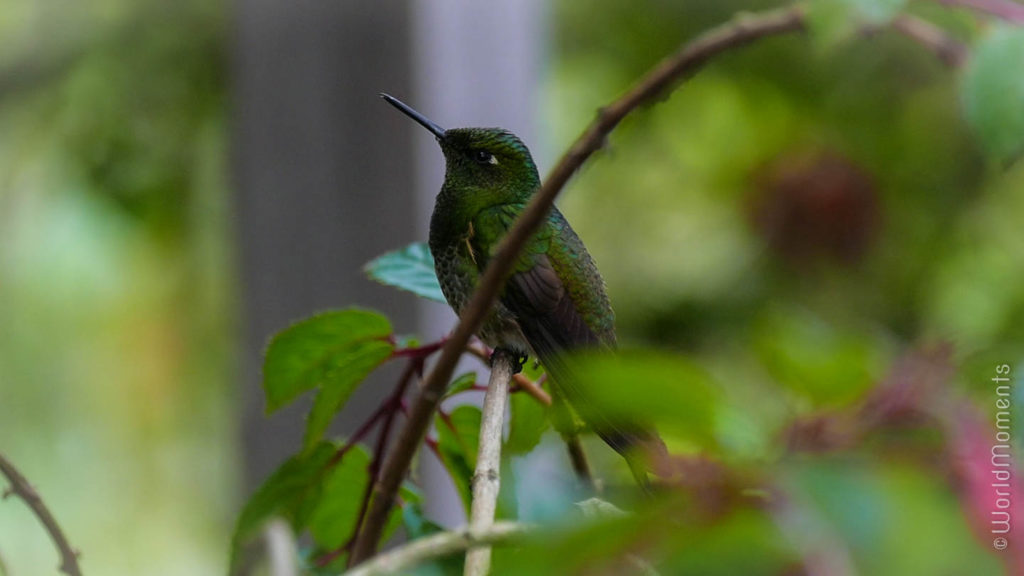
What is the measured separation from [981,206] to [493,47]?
2.53m

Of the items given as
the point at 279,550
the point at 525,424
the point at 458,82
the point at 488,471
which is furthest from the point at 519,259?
the point at 279,550

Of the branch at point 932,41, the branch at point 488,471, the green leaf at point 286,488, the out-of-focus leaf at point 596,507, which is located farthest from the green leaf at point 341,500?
the branch at point 932,41

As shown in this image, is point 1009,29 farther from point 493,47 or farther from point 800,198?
point 800,198

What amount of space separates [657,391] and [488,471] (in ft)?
1.27

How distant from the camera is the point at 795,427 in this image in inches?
18.6

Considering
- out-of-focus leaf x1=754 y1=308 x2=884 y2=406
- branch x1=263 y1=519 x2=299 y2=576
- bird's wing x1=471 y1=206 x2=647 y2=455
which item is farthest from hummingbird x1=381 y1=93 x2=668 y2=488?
out-of-focus leaf x1=754 y1=308 x2=884 y2=406

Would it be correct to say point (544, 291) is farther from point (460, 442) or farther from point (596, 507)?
point (596, 507)

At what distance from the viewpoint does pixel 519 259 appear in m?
1.60

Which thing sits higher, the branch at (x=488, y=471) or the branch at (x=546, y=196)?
the branch at (x=546, y=196)

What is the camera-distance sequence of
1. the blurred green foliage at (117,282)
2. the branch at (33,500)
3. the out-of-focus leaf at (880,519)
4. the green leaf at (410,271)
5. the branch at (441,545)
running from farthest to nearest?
the blurred green foliage at (117,282), the green leaf at (410,271), the branch at (33,500), the branch at (441,545), the out-of-focus leaf at (880,519)

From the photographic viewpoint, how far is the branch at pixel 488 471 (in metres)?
0.62

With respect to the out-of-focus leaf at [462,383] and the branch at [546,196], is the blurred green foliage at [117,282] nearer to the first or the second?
the out-of-focus leaf at [462,383]

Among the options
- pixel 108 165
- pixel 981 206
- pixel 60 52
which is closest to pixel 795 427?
pixel 108 165

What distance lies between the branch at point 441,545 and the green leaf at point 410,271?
1.76 feet
